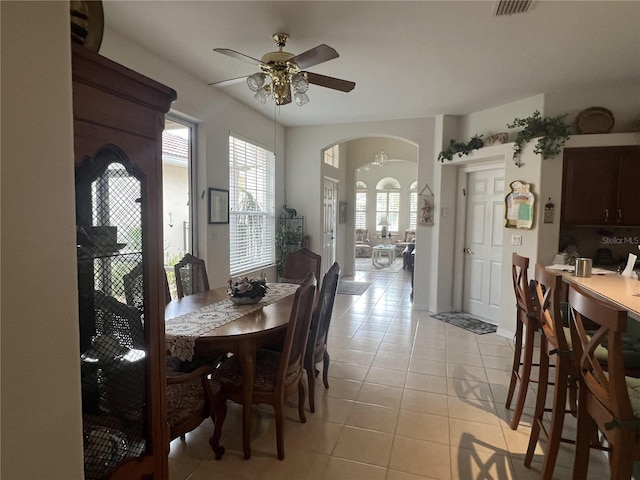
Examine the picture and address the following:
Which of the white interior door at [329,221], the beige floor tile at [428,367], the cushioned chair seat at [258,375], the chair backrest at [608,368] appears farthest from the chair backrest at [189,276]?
the white interior door at [329,221]

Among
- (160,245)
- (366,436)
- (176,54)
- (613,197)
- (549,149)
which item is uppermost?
(176,54)

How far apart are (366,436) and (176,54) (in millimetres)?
3523

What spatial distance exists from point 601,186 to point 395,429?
3484 millimetres

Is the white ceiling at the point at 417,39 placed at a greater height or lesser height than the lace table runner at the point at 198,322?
greater

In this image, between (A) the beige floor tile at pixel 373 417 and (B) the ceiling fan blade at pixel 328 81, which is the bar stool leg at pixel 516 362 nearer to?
(A) the beige floor tile at pixel 373 417

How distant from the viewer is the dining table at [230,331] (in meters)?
2.04

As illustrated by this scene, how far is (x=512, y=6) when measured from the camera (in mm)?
2443

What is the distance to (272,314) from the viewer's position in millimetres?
2502

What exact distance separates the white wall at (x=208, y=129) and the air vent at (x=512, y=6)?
2.82 metres

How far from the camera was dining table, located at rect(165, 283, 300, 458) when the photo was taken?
204cm

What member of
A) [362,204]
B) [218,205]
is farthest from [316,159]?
[362,204]

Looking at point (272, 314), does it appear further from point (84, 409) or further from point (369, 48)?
point (369, 48)

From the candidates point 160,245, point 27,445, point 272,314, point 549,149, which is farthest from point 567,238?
point 27,445

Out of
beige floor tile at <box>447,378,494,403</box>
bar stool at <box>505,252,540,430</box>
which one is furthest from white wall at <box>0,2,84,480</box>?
beige floor tile at <box>447,378,494,403</box>
